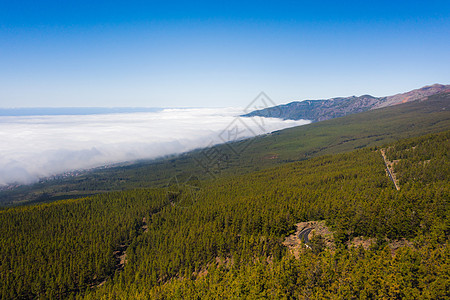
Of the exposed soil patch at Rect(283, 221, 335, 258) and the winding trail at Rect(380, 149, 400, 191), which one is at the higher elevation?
the winding trail at Rect(380, 149, 400, 191)

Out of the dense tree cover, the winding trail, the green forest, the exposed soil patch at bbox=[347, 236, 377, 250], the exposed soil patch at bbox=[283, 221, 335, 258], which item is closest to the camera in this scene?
the dense tree cover

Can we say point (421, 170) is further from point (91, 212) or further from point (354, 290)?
point (91, 212)

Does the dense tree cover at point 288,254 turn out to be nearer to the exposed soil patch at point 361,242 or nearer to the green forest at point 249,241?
the green forest at point 249,241

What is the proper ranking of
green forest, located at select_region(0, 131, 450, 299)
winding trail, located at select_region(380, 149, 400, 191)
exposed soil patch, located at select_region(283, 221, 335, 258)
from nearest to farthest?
green forest, located at select_region(0, 131, 450, 299) → exposed soil patch, located at select_region(283, 221, 335, 258) → winding trail, located at select_region(380, 149, 400, 191)

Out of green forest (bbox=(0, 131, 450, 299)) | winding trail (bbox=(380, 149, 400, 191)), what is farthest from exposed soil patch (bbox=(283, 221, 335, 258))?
winding trail (bbox=(380, 149, 400, 191))

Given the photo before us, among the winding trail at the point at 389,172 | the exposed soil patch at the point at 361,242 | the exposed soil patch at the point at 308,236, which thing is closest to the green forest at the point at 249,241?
the exposed soil patch at the point at 361,242

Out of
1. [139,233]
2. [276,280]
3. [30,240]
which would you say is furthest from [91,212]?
[276,280]

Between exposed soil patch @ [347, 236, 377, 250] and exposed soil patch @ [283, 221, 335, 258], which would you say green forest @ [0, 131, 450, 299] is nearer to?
exposed soil patch @ [347, 236, 377, 250]

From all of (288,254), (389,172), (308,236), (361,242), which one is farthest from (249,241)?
(389,172)

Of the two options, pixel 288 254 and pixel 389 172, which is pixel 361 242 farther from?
pixel 389 172
